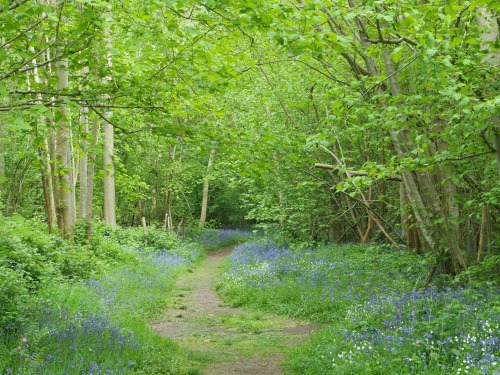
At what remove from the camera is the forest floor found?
26.9ft

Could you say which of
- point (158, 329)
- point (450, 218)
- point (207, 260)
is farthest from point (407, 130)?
point (207, 260)

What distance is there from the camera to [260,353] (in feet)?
28.9

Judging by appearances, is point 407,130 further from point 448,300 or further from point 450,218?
point 448,300

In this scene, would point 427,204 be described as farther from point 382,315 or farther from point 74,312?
point 74,312

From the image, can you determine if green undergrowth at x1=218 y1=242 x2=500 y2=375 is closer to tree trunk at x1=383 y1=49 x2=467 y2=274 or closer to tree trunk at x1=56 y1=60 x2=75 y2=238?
tree trunk at x1=383 y1=49 x2=467 y2=274

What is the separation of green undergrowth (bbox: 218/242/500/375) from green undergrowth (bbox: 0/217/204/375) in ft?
7.16

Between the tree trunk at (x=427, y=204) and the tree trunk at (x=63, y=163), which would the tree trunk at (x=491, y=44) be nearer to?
the tree trunk at (x=427, y=204)

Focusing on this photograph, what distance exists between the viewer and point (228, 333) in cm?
1031

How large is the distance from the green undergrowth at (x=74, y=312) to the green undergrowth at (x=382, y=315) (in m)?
2.18

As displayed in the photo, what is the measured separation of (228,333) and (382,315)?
138 inches

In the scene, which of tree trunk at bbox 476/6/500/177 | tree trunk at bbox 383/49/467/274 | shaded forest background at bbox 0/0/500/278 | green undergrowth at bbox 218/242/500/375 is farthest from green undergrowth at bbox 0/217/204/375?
tree trunk at bbox 476/6/500/177

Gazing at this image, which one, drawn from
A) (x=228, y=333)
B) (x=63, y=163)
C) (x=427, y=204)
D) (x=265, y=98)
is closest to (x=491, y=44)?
(x=265, y=98)

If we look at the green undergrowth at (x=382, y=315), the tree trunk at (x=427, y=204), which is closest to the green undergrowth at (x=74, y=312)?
the green undergrowth at (x=382, y=315)

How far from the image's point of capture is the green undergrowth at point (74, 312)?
20.0ft
